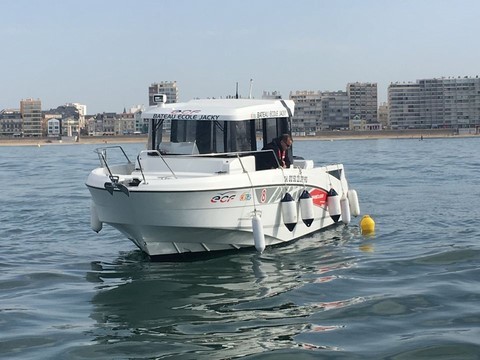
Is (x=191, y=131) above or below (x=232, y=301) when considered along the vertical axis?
above

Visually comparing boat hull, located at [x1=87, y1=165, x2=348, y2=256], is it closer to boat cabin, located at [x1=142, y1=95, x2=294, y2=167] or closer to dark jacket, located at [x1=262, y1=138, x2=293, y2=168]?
dark jacket, located at [x1=262, y1=138, x2=293, y2=168]

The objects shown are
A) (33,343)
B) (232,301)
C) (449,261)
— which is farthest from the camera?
(449,261)

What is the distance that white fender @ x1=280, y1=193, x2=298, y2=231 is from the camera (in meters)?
12.6

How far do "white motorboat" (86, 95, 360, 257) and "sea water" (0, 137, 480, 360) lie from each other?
1.41ft

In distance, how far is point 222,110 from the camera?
13156 mm

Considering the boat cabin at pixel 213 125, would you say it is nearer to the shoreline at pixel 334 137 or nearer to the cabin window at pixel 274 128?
the cabin window at pixel 274 128

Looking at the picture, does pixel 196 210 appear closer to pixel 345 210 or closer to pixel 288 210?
pixel 288 210

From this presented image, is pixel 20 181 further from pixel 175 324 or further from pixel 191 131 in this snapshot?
pixel 175 324

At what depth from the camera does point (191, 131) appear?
13.3 m

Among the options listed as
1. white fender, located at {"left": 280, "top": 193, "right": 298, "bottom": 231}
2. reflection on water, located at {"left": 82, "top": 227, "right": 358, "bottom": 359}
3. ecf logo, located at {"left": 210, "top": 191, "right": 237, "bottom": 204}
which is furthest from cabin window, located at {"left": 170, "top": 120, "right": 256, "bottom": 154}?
reflection on water, located at {"left": 82, "top": 227, "right": 358, "bottom": 359}

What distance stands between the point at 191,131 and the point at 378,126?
18637cm

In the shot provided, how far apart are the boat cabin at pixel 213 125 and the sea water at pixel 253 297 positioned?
1.88 metres

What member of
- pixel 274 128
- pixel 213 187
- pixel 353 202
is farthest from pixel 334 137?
pixel 213 187

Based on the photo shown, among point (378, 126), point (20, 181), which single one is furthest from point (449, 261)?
point (378, 126)
